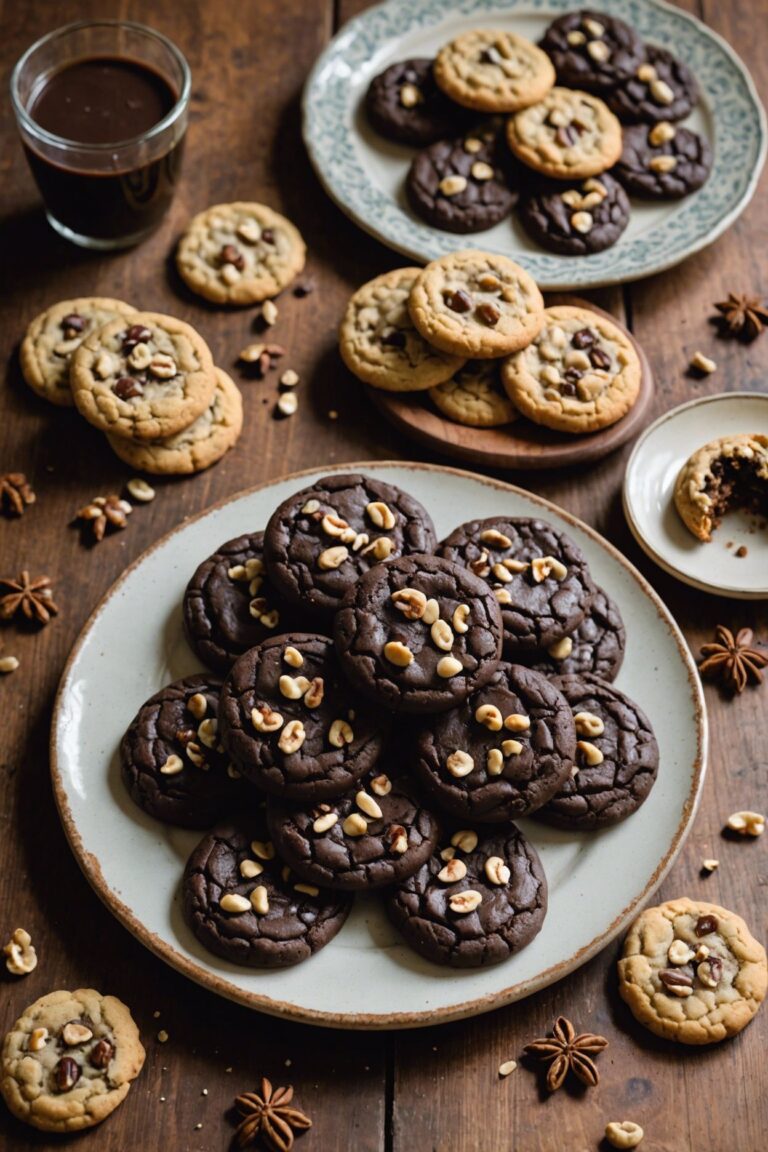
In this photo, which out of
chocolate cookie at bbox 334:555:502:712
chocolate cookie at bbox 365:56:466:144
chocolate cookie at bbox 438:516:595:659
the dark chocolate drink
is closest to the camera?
chocolate cookie at bbox 334:555:502:712

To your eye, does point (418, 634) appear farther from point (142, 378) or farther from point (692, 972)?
point (142, 378)

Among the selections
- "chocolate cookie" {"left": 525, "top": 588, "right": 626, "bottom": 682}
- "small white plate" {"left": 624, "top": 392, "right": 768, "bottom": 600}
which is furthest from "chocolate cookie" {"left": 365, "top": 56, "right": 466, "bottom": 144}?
"chocolate cookie" {"left": 525, "top": 588, "right": 626, "bottom": 682}

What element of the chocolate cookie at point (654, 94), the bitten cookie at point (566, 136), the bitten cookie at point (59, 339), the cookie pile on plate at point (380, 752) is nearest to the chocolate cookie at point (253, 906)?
the cookie pile on plate at point (380, 752)

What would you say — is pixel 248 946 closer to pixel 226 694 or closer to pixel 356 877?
pixel 356 877

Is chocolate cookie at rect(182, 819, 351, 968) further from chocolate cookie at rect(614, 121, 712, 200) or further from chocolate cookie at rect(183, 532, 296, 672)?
chocolate cookie at rect(614, 121, 712, 200)

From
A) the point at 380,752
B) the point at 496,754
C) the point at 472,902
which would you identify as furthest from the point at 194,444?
the point at 472,902

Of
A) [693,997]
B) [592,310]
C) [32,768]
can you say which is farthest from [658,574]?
[32,768]
